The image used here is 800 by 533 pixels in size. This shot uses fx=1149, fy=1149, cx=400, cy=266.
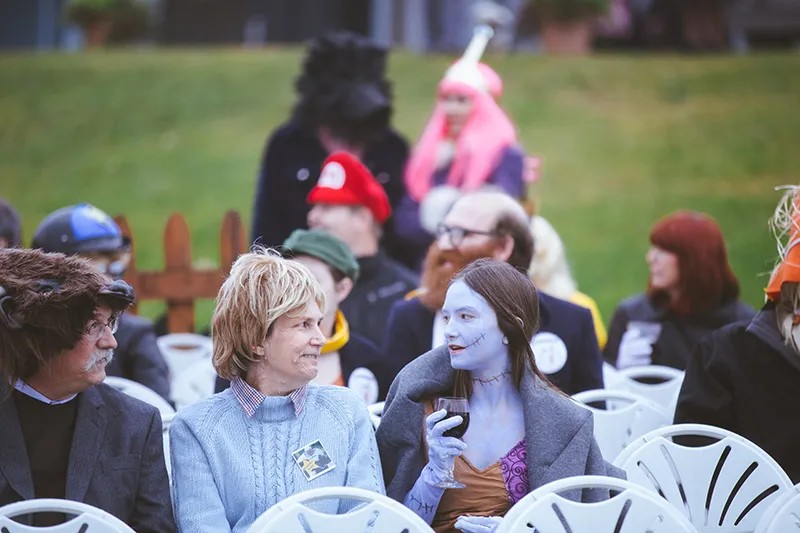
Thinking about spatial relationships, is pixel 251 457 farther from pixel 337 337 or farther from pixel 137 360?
pixel 137 360

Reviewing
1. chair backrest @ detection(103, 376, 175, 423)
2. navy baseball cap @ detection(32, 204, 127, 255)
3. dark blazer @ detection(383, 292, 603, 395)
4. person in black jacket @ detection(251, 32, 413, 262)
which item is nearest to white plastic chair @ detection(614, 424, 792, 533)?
dark blazer @ detection(383, 292, 603, 395)

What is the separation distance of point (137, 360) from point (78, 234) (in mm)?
621

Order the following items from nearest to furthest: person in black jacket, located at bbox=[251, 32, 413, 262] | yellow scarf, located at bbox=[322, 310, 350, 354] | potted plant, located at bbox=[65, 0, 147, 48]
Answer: yellow scarf, located at bbox=[322, 310, 350, 354], person in black jacket, located at bbox=[251, 32, 413, 262], potted plant, located at bbox=[65, 0, 147, 48]

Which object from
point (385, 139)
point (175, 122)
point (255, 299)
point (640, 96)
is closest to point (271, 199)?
point (385, 139)

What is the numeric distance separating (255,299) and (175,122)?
11.7 meters

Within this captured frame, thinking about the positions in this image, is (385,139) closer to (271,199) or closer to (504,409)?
(271,199)

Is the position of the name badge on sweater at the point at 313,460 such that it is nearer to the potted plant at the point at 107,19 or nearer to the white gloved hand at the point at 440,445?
the white gloved hand at the point at 440,445

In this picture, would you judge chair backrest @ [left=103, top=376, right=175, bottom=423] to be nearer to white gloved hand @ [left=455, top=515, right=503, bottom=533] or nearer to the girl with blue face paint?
the girl with blue face paint

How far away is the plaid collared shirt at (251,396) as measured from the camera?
3.39 meters

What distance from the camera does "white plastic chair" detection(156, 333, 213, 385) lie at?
20.9 feet

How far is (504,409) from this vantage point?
3490 millimetres

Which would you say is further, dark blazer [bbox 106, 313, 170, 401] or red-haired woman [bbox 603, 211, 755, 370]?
red-haired woman [bbox 603, 211, 755, 370]

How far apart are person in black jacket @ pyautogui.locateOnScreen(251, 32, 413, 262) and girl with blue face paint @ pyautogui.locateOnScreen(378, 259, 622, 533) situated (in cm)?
349

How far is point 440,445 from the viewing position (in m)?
3.16
